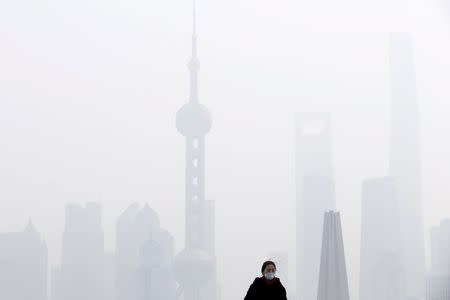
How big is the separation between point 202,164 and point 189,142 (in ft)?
15.1

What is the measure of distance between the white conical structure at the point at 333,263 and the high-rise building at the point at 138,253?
68.3ft

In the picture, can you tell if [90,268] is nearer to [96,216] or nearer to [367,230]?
[96,216]

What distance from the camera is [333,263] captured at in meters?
10.9

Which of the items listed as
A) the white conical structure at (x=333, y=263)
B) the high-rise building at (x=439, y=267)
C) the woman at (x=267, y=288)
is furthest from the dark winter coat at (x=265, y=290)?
the high-rise building at (x=439, y=267)

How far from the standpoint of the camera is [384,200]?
3688 cm

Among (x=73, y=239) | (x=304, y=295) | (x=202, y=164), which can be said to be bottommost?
(x=304, y=295)

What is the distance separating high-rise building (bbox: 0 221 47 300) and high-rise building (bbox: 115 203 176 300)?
3.38m

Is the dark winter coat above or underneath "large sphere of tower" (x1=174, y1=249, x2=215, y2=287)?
above

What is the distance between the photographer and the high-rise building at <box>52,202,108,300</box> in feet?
98.8

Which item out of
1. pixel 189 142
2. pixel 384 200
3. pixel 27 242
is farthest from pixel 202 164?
pixel 27 242

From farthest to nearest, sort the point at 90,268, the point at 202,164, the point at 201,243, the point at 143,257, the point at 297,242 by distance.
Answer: the point at 201,243 → the point at 202,164 → the point at 297,242 → the point at 90,268 → the point at 143,257

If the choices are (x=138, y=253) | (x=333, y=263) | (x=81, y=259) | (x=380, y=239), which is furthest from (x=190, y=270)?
(x=333, y=263)

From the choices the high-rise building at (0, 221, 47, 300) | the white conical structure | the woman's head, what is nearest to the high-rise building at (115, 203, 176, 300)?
the high-rise building at (0, 221, 47, 300)

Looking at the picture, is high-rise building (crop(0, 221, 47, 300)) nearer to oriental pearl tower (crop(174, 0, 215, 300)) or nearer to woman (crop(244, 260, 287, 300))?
oriental pearl tower (crop(174, 0, 215, 300))
